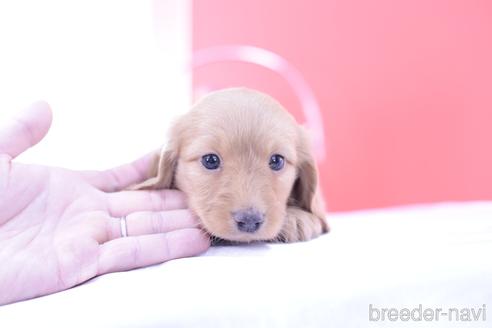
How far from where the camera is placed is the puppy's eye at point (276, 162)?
1.84 metres

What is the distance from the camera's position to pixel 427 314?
113 centimetres

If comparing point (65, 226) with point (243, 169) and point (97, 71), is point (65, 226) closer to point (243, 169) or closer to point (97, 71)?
point (243, 169)

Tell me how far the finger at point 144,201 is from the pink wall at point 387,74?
2.58 m

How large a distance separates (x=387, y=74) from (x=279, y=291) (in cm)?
354

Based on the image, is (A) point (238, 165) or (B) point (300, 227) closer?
(A) point (238, 165)

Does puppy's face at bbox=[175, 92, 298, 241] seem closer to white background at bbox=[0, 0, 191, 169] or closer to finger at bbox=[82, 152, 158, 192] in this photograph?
finger at bbox=[82, 152, 158, 192]

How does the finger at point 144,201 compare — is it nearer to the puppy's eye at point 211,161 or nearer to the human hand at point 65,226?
the human hand at point 65,226

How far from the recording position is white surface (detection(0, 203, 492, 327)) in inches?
41.0

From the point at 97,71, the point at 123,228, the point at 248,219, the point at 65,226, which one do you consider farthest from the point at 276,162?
the point at 97,71

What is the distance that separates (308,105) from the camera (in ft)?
14.2

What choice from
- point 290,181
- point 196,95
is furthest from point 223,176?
point 196,95

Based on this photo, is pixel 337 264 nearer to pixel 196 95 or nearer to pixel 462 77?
pixel 196 95

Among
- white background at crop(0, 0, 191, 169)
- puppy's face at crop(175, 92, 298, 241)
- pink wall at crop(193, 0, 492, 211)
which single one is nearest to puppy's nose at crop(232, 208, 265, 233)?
puppy's face at crop(175, 92, 298, 241)

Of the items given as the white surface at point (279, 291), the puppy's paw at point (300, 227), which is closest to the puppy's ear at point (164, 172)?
the puppy's paw at point (300, 227)
